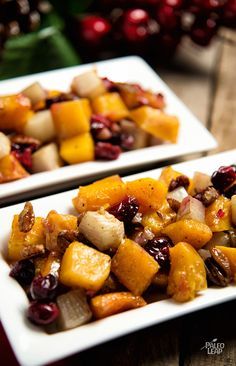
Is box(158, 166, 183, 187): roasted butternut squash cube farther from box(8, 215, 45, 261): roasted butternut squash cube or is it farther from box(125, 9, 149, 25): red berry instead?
box(125, 9, 149, 25): red berry

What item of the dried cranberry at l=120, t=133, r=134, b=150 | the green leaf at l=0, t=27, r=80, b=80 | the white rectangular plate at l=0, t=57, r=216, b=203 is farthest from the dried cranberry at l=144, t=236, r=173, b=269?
the green leaf at l=0, t=27, r=80, b=80

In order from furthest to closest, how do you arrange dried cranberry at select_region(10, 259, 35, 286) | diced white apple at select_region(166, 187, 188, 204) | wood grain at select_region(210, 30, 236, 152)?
wood grain at select_region(210, 30, 236, 152) < diced white apple at select_region(166, 187, 188, 204) < dried cranberry at select_region(10, 259, 35, 286)

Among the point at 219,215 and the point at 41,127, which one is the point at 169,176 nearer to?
the point at 219,215

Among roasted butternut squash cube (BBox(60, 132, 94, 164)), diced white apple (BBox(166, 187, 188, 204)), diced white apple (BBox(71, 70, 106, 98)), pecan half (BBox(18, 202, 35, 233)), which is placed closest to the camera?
pecan half (BBox(18, 202, 35, 233))

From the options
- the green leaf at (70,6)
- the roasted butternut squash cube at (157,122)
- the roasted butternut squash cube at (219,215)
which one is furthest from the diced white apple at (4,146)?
the green leaf at (70,6)

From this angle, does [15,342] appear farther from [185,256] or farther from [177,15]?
[177,15]
